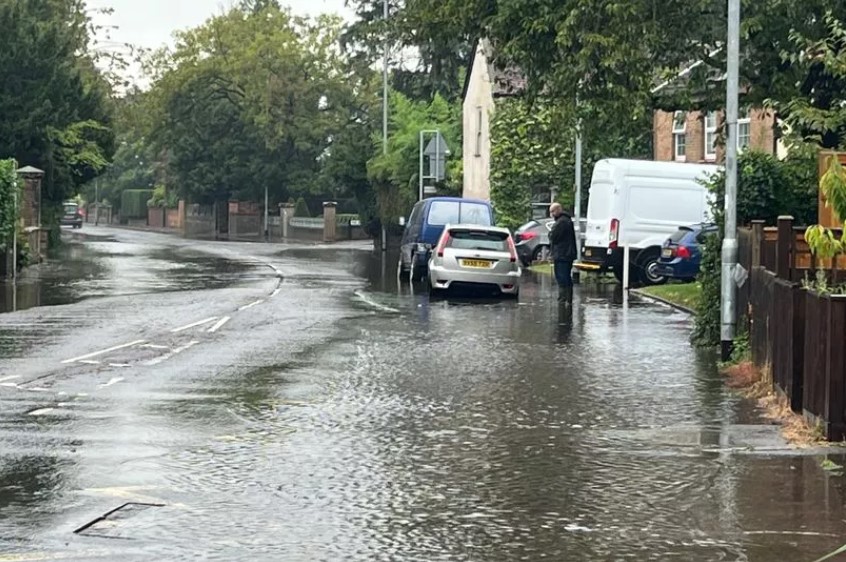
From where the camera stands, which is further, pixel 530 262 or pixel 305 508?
pixel 530 262

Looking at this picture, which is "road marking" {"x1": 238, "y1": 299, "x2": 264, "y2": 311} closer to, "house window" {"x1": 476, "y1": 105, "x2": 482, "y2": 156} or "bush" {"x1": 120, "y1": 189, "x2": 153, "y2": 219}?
"house window" {"x1": 476, "y1": 105, "x2": 482, "y2": 156}

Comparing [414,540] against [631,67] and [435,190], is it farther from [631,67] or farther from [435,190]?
[435,190]

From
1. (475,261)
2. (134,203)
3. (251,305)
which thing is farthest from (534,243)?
(134,203)

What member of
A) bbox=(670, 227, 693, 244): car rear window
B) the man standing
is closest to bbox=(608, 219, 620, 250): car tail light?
bbox=(670, 227, 693, 244): car rear window

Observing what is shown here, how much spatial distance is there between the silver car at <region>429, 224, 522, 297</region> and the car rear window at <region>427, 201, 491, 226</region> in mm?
4450

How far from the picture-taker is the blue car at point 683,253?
92.4 feet

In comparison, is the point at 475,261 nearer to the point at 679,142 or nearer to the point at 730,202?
the point at 730,202

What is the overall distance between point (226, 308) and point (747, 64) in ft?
29.7

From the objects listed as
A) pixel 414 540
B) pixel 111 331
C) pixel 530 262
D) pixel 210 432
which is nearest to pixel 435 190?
pixel 530 262

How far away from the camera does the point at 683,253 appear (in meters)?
28.3

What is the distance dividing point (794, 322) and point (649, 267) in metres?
19.0

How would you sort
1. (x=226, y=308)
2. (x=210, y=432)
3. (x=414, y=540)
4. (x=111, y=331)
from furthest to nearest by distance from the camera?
1. (x=226, y=308)
2. (x=111, y=331)
3. (x=210, y=432)
4. (x=414, y=540)

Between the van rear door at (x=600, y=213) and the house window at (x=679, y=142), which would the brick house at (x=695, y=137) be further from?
the van rear door at (x=600, y=213)

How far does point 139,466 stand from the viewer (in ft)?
29.2
